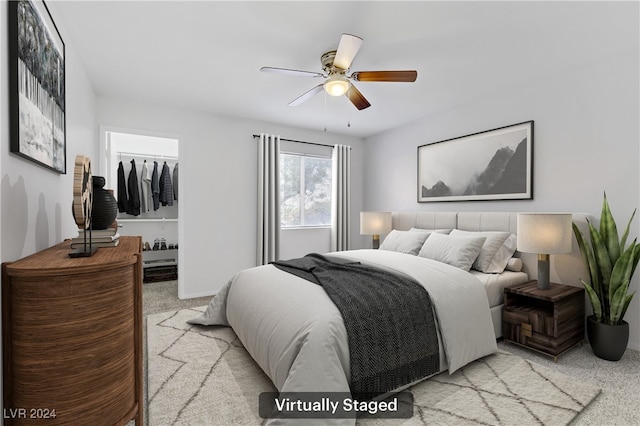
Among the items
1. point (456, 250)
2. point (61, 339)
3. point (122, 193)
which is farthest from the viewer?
point (122, 193)

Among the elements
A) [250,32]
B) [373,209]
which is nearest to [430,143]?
[373,209]

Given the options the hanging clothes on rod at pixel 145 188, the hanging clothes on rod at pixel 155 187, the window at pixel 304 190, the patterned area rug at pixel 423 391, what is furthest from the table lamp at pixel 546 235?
the hanging clothes on rod at pixel 145 188

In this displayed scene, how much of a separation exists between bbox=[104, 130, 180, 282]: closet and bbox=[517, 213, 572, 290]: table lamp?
4997mm

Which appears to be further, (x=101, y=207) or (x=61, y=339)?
(x=101, y=207)

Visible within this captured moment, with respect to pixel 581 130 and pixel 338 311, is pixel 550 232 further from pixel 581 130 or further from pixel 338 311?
pixel 338 311

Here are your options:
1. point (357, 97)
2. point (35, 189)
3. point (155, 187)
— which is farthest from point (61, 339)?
point (155, 187)

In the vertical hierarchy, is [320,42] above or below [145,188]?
above

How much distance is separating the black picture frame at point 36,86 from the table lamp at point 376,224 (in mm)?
3422

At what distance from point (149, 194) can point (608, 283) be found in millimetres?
A: 5993

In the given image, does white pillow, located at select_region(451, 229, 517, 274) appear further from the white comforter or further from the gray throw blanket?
the gray throw blanket

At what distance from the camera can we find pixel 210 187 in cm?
416

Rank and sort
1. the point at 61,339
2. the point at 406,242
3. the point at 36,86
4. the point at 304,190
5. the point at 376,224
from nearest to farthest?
the point at 61,339 → the point at 36,86 → the point at 406,242 → the point at 376,224 → the point at 304,190

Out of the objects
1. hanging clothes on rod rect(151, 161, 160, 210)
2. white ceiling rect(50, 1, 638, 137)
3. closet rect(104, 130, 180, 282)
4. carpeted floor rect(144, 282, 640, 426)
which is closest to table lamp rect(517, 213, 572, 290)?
carpeted floor rect(144, 282, 640, 426)

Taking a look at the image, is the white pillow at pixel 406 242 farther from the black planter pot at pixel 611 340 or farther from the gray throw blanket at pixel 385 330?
the black planter pot at pixel 611 340
